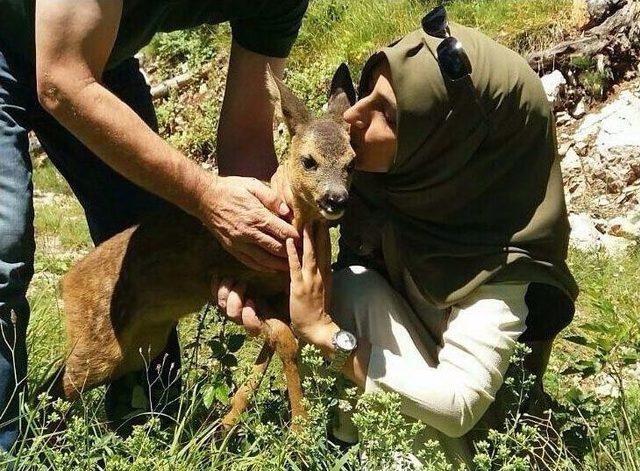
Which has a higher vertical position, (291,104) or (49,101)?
(49,101)

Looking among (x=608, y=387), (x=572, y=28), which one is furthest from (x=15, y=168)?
(x=572, y=28)

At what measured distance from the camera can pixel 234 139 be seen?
4582 millimetres

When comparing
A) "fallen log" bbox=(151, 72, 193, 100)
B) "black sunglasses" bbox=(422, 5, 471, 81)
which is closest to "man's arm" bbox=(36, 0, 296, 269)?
"black sunglasses" bbox=(422, 5, 471, 81)

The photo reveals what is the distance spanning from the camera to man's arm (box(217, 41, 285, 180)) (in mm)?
4477

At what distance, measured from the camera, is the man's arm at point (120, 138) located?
129 inches

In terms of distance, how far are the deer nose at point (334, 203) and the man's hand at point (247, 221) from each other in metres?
0.16

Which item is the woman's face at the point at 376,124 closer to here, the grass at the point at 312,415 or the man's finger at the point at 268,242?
the man's finger at the point at 268,242

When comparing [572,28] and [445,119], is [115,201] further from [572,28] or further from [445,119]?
[572,28]

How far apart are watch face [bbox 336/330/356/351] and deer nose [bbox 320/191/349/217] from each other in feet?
1.69

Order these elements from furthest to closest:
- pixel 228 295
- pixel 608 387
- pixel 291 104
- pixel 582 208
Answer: pixel 582 208, pixel 608 387, pixel 291 104, pixel 228 295


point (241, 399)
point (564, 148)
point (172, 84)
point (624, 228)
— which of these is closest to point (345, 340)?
point (241, 399)

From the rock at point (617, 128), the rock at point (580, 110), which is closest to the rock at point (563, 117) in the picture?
the rock at point (580, 110)

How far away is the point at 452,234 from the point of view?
3.78m

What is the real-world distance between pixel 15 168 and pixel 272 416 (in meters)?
1.33
